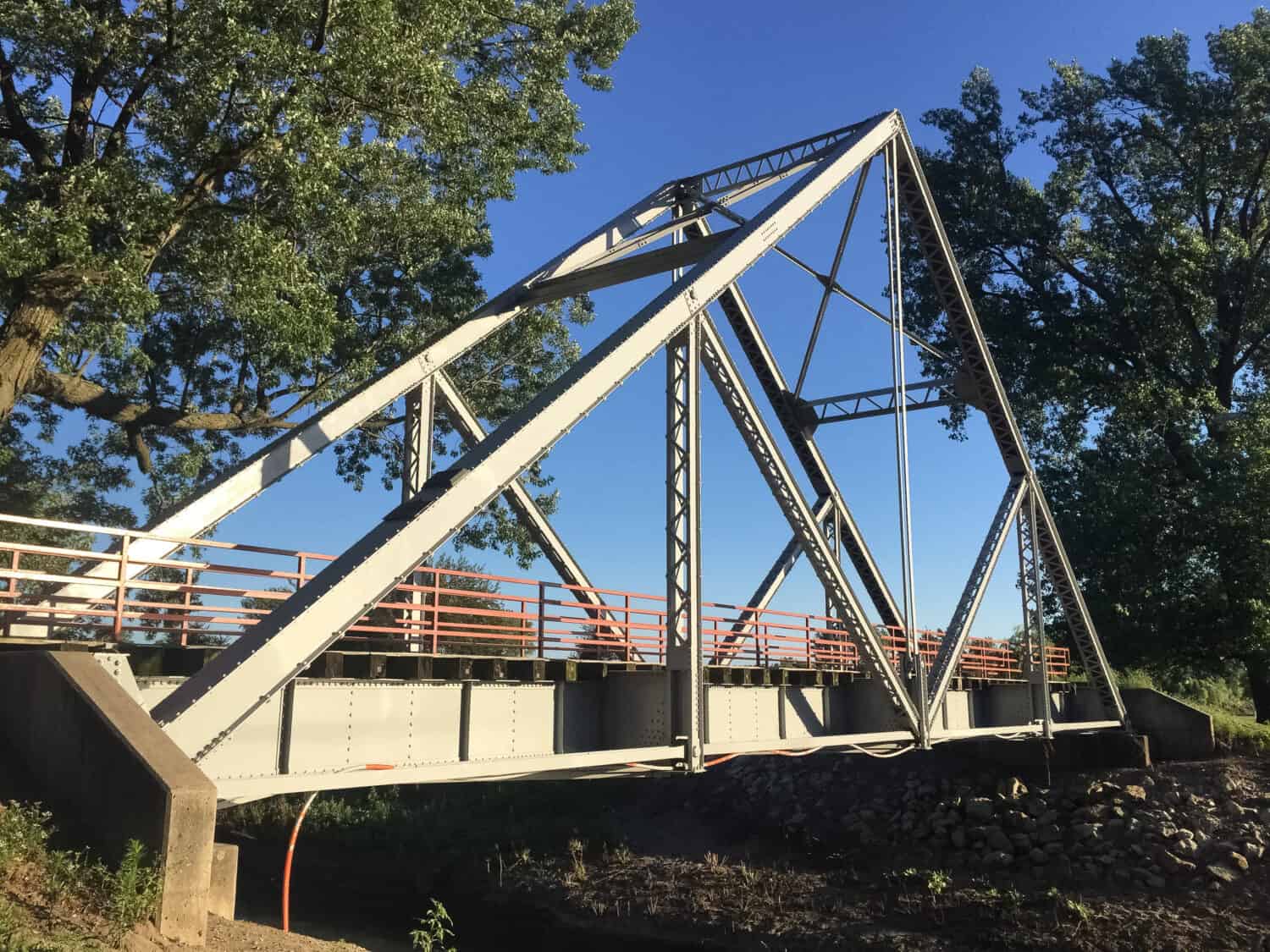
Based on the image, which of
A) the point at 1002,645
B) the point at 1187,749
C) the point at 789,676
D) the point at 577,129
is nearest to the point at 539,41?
the point at 577,129

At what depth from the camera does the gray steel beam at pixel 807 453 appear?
23.8 meters

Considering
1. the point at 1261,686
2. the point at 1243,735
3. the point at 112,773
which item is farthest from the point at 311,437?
the point at 1261,686

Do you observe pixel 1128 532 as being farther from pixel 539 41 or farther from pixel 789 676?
pixel 539 41

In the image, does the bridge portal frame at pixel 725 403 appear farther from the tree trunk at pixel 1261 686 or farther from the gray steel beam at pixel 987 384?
the tree trunk at pixel 1261 686

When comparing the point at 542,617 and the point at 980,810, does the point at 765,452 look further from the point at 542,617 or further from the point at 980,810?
the point at 980,810

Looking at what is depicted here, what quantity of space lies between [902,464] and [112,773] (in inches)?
523

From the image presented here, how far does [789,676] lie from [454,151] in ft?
45.5

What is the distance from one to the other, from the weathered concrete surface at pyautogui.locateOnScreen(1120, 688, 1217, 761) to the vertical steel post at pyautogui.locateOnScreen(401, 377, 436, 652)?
67.5 feet

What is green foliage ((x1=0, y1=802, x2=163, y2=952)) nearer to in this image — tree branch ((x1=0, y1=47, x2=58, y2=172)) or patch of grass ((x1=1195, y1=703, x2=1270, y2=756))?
tree branch ((x1=0, y1=47, x2=58, y2=172))

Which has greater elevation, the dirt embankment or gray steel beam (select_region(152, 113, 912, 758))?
gray steel beam (select_region(152, 113, 912, 758))

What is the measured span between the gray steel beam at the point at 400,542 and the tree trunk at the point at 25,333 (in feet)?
28.7

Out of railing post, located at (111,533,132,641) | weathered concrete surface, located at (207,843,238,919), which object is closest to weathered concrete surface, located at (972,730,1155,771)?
weathered concrete surface, located at (207,843,238,919)

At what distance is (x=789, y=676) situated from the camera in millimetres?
15508

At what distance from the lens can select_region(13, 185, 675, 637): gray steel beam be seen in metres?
12.4
